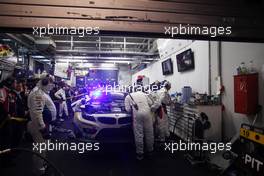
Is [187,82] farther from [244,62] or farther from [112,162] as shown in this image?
[112,162]

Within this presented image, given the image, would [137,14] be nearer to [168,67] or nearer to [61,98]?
[168,67]

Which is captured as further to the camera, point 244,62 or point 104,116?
point 104,116

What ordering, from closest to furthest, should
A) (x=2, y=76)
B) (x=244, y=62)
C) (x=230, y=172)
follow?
(x=230, y=172), (x=244, y=62), (x=2, y=76)

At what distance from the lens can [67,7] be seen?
6.54 feet

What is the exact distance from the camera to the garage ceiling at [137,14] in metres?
1.93

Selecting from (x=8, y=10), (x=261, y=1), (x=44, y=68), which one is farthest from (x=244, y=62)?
(x=44, y=68)

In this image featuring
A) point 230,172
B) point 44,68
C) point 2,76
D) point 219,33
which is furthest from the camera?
point 44,68

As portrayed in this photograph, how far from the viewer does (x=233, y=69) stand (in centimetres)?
406

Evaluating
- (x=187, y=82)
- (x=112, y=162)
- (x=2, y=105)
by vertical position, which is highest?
(x=187, y=82)

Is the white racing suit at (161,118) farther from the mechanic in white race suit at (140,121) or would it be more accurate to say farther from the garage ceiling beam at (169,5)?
Result: the garage ceiling beam at (169,5)

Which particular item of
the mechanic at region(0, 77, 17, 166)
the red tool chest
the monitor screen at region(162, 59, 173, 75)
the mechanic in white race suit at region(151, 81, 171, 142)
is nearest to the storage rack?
the mechanic in white race suit at region(151, 81, 171, 142)

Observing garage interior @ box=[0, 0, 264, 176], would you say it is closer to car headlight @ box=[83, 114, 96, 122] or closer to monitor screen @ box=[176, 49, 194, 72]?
monitor screen @ box=[176, 49, 194, 72]

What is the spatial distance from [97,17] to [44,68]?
37.7 ft

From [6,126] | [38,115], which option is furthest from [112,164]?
[6,126]
